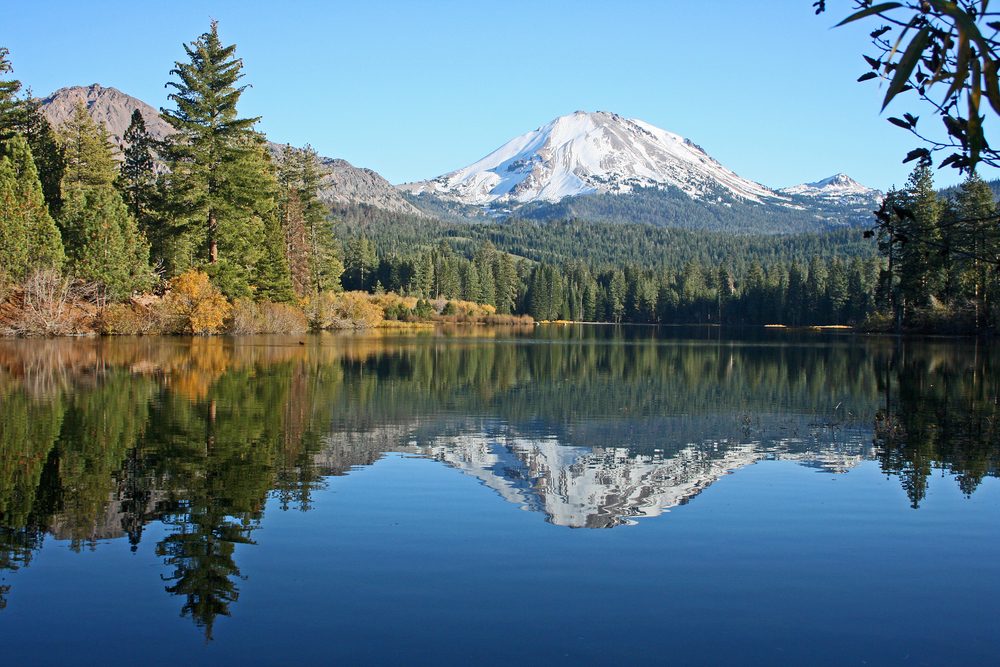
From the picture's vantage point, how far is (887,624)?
688cm

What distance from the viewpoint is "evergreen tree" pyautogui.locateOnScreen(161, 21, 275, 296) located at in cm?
4906

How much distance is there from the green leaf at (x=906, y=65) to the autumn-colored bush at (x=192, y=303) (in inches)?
1940

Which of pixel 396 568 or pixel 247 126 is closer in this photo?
pixel 396 568

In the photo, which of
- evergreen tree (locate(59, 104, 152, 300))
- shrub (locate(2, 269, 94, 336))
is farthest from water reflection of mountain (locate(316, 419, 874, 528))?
evergreen tree (locate(59, 104, 152, 300))

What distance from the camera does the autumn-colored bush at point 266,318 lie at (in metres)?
53.8

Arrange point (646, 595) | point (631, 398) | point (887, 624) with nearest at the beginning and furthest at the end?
1. point (887, 624)
2. point (646, 595)
3. point (631, 398)

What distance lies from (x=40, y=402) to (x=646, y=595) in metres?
15.3

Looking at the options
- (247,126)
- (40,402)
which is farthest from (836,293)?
(40,402)

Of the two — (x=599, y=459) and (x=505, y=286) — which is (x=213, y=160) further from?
(x=505, y=286)

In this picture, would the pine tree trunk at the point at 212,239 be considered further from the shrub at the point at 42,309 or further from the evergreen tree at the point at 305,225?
the evergreen tree at the point at 305,225

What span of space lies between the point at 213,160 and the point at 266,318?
1113cm

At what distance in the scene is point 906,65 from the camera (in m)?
2.88

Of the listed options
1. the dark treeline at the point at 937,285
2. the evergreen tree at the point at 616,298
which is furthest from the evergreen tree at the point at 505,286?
the dark treeline at the point at 937,285

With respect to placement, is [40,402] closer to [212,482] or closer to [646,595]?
[212,482]
